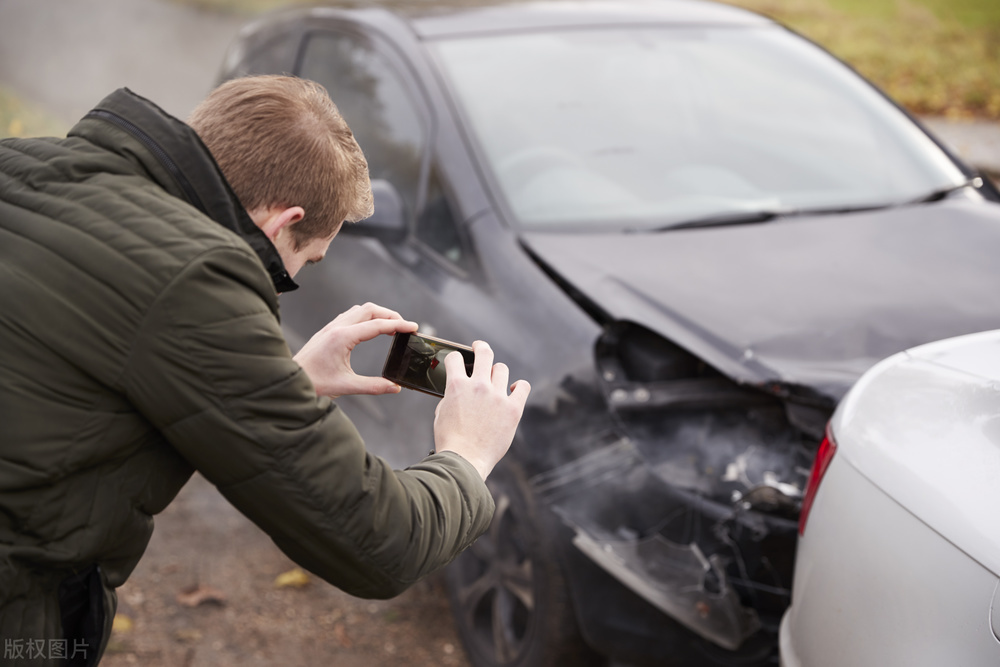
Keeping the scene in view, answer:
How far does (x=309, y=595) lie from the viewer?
3184mm

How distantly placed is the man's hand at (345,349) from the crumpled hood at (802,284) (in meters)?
0.81

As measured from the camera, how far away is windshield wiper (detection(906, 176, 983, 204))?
3.09 metres

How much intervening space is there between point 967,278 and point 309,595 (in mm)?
2209

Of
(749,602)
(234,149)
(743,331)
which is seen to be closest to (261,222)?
(234,149)

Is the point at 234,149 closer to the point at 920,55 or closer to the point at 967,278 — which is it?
the point at 967,278

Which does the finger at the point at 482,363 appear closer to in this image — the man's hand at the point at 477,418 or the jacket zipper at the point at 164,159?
the man's hand at the point at 477,418

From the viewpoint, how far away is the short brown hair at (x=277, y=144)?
137 centimetres

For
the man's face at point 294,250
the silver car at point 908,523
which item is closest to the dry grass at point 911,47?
the silver car at point 908,523

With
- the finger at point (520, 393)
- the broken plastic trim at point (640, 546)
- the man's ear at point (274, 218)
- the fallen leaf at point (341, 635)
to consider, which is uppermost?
the man's ear at point (274, 218)

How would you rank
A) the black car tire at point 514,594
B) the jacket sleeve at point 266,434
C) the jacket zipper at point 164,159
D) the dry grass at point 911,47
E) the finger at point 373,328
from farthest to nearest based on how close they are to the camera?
the dry grass at point 911,47 → the black car tire at point 514,594 → the finger at point 373,328 → the jacket zipper at point 164,159 → the jacket sleeve at point 266,434

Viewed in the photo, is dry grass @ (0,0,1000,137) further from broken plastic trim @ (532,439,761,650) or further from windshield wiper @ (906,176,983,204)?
broken plastic trim @ (532,439,761,650)

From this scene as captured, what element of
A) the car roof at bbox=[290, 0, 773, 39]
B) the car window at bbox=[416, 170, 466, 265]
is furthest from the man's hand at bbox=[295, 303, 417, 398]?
the car roof at bbox=[290, 0, 773, 39]

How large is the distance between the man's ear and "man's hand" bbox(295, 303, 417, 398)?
1.03 ft

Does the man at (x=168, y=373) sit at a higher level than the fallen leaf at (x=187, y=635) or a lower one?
higher
